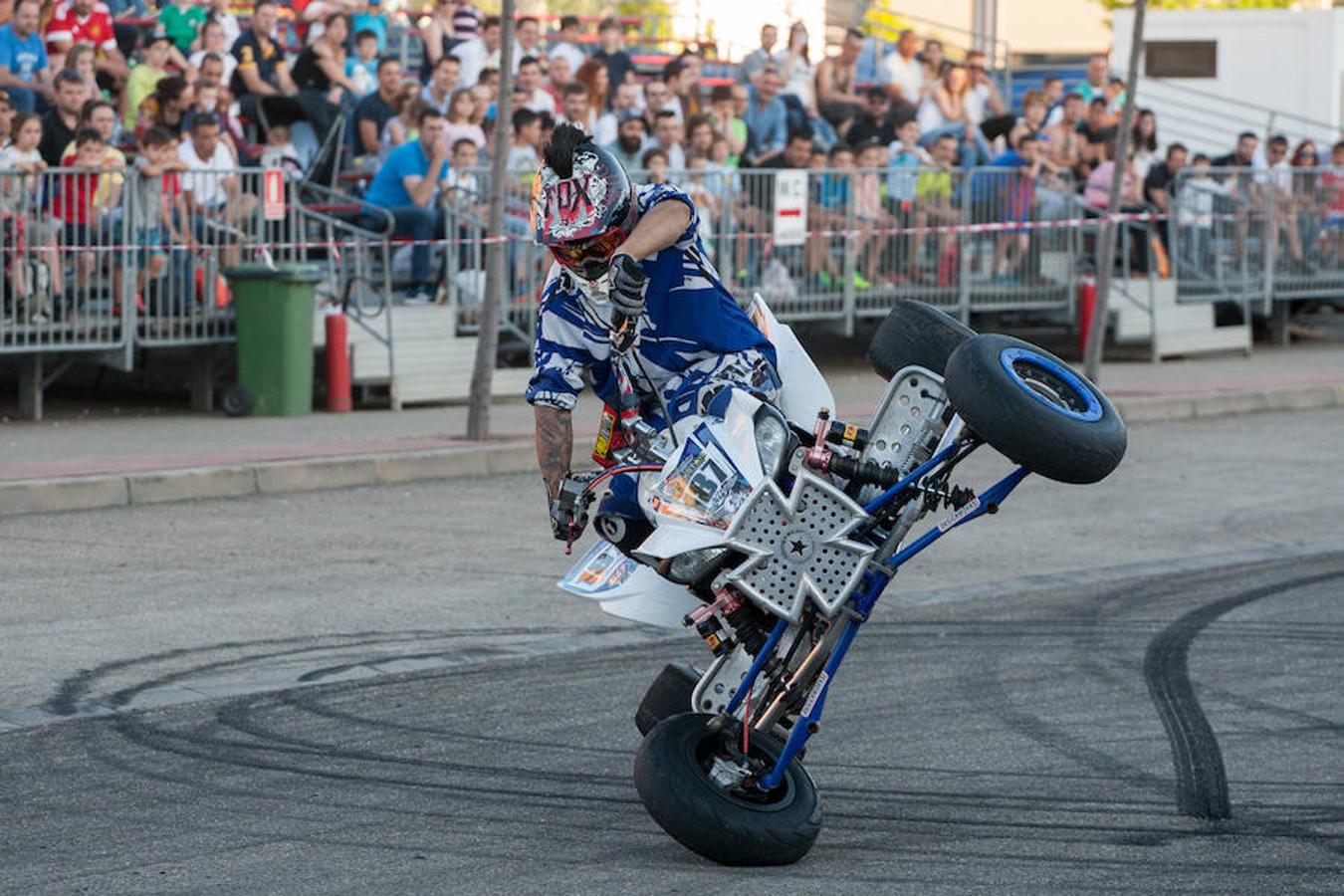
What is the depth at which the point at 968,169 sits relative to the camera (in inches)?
773

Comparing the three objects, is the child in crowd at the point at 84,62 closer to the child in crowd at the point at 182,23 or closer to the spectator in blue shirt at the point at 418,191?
the child in crowd at the point at 182,23

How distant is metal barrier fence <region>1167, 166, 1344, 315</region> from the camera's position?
21328 mm

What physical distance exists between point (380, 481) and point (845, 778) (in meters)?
7.13

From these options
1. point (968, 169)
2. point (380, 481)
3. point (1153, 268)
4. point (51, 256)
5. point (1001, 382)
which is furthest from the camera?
point (1153, 268)

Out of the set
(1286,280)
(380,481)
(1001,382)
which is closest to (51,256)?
(380,481)

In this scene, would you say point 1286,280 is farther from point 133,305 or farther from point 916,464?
point 916,464

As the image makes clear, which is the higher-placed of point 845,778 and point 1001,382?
point 1001,382

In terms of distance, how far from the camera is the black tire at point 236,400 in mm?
15555

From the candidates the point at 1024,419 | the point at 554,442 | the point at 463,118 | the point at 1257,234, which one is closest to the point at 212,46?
the point at 463,118

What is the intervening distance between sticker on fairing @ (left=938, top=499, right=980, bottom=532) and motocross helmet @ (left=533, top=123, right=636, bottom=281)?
1.10 m

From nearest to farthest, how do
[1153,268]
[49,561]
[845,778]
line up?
[845,778] < [49,561] < [1153,268]

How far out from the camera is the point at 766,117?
20.4 metres

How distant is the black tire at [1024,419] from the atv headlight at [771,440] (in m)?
0.50

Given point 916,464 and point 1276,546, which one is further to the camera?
point 1276,546
